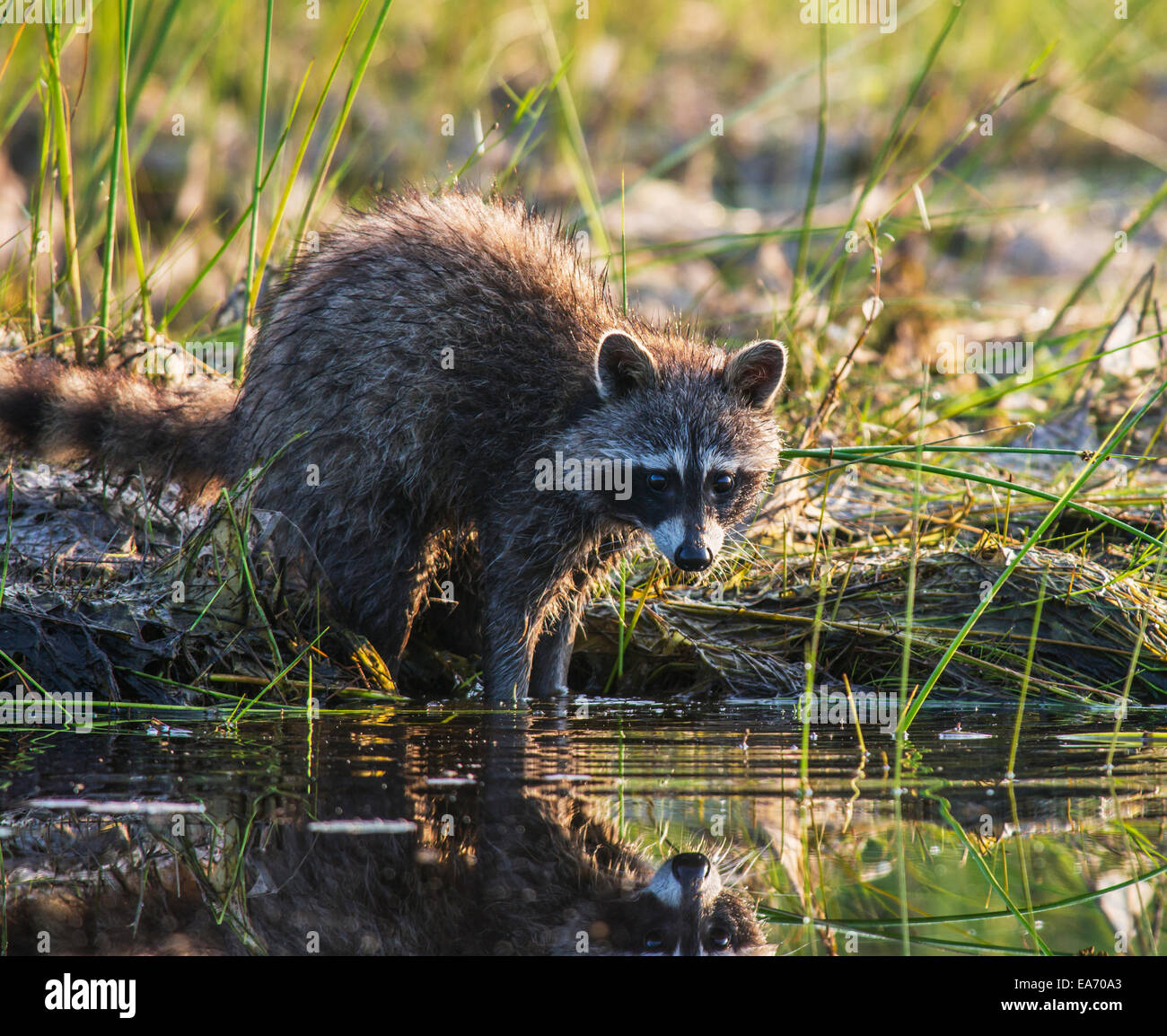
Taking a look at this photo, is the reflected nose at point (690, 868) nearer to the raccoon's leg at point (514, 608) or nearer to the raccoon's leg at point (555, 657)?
the raccoon's leg at point (514, 608)

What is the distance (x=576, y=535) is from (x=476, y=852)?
2.84m

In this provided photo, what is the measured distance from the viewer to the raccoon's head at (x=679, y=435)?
587 centimetres

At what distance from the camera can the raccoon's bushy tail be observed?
5.87 m

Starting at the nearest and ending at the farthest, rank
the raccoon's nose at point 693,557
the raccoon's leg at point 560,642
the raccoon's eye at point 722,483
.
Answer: the raccoon's nose at point 693,557, the raccoon's eye at point 722,483, the raccoon's leg at point 560,642

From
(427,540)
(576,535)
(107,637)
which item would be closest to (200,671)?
(107,637)

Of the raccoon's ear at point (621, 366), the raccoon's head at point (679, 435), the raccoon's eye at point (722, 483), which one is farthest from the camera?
the raccoon's eye at point (722, 483)

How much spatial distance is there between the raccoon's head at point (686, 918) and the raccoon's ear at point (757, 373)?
10.3 ft

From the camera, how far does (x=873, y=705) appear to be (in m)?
5.43

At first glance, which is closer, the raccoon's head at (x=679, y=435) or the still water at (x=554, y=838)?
the still water at (x=554, y=838)

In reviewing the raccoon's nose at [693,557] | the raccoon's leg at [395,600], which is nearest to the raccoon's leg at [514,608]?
the raccoon's leg at [395,600]

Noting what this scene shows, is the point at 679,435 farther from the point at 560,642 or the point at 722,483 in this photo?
the point at 560,642

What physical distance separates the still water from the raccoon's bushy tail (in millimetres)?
1761

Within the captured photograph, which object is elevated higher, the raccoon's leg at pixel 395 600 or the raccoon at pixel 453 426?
the raccoon at pixel 453 426

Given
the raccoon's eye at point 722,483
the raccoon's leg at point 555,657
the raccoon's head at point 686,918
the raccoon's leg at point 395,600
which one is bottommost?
the raccoon's head at point 686,918
